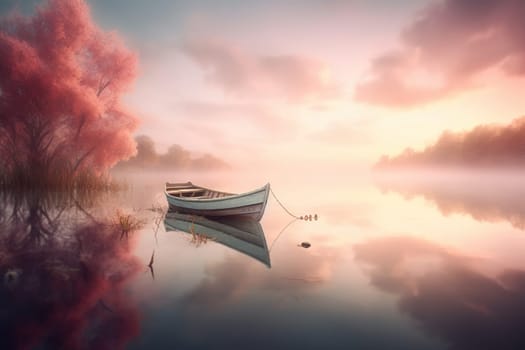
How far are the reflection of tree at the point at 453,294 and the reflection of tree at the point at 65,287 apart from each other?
5.57 m

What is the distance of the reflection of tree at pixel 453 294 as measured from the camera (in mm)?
4352

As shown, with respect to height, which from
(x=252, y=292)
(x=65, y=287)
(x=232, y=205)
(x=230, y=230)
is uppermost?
(x=232, y=205)

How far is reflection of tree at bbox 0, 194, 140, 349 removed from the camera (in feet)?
13.0

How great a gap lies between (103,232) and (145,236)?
5.50 feet

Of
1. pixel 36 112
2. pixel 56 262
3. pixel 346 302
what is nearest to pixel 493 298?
pixel 346 302

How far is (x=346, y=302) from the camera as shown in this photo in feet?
18.0

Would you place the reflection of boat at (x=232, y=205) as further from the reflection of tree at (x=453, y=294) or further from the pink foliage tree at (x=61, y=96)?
the pink foliage tree at (x=61, y=96)

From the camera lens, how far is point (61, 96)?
21156 millimetres

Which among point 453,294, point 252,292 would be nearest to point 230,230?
point 252,292

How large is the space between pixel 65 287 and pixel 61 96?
22.1 m

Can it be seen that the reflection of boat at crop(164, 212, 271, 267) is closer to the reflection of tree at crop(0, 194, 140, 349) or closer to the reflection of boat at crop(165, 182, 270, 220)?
the reflection of boat at crop(165, 182, 270, 220)

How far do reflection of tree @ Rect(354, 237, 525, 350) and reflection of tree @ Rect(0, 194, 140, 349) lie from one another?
18.3ft

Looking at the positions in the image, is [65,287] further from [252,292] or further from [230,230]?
[230,230]

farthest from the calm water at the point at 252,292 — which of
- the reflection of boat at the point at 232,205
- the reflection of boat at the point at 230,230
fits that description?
the reflection of boat at the point at 232,205
